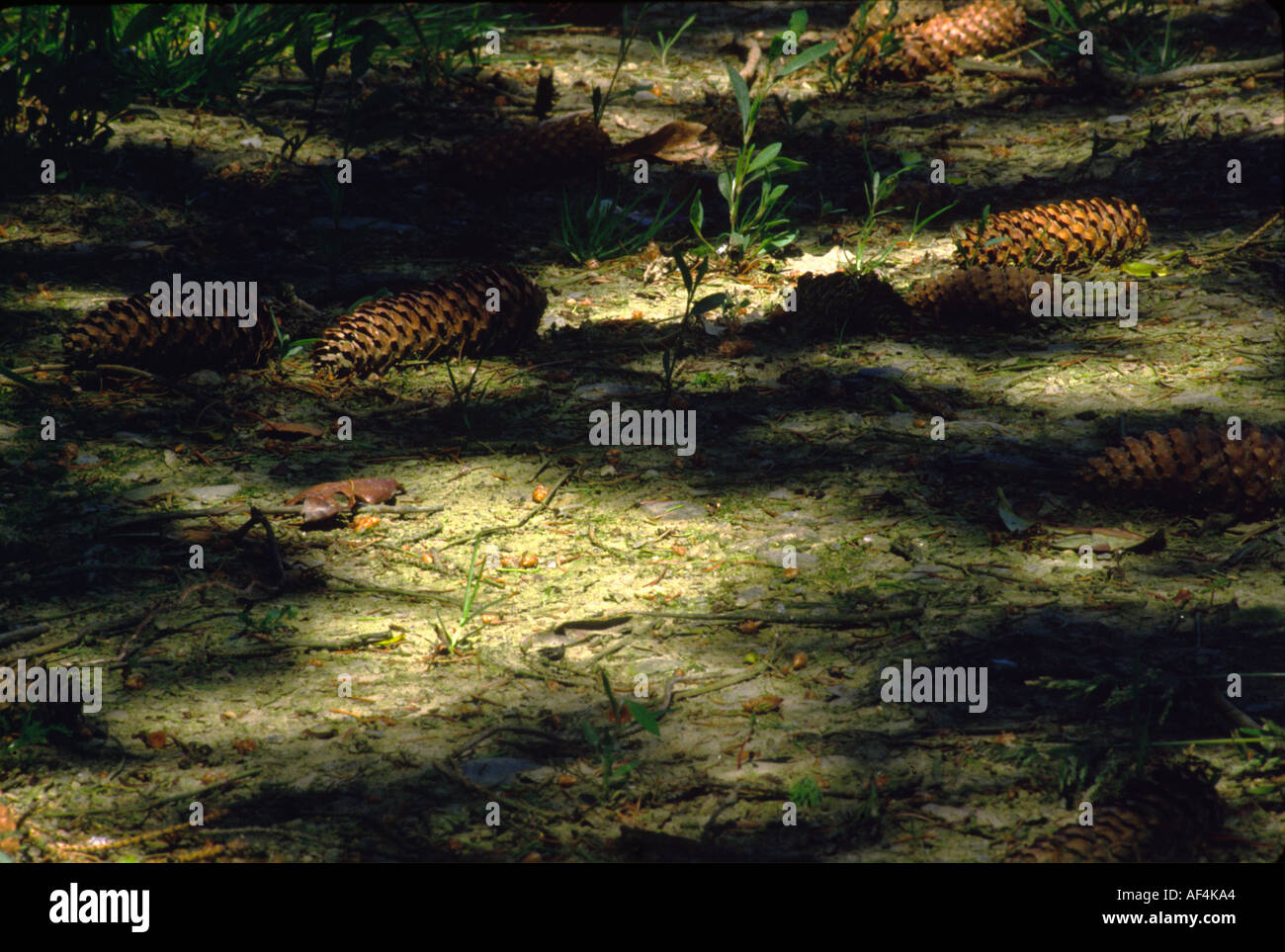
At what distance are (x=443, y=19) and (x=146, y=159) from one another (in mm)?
2184

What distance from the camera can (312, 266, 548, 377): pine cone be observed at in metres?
3.41

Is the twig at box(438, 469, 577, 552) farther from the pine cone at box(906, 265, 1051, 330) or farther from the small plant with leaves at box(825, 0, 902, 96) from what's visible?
the small plant with leaves at box(825, 0, 902, 96)

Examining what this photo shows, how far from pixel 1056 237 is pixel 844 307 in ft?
2.79

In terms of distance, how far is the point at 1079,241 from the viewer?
3.95m

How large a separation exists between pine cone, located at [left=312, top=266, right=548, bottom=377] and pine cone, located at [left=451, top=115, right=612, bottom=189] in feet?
4.04

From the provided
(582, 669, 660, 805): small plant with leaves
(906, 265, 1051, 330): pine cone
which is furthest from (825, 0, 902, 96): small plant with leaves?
(582, 669, 660, 805): small plant with leaves

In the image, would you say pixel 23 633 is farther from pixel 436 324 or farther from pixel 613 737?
pixel 436 324

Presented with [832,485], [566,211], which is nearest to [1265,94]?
[566,211]

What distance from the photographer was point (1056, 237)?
394 cm

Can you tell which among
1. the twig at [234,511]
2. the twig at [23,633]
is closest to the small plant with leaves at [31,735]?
the twig at [23,633]

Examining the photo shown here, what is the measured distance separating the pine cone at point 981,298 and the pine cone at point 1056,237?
137 millimetres

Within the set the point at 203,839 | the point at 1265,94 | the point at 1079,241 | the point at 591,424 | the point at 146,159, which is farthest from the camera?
the point at 1265,94

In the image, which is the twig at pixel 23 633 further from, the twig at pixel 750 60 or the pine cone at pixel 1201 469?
the twig at pixel 750 60

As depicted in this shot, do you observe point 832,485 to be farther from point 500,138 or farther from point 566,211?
point 500,138
